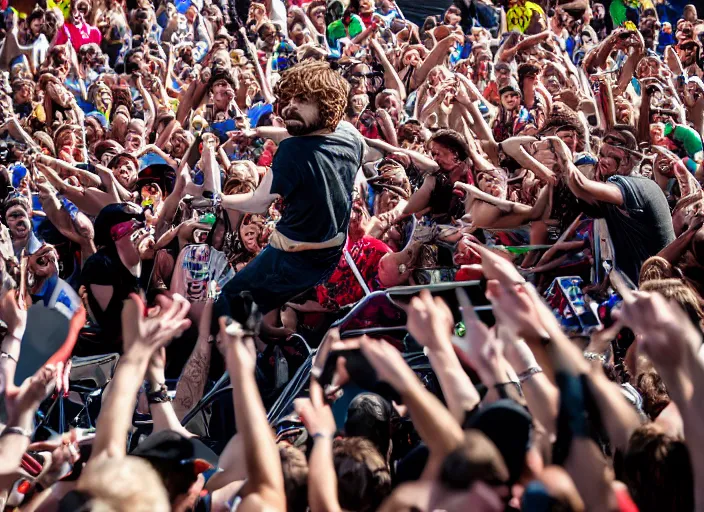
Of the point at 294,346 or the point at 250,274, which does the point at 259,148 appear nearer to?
the point at 294,346

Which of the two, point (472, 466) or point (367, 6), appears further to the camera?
point (367, 6)

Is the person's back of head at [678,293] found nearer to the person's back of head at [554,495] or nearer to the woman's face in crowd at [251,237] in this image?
the person's back of head at [554,495]

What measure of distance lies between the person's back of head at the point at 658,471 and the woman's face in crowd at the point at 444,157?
371 cm

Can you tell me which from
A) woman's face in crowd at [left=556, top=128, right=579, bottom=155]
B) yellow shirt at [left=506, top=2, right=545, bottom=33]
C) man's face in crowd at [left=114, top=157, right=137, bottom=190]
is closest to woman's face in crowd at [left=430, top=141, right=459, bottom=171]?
woman's face in crowd at [left=556, top=128, right=579, bottom=155]

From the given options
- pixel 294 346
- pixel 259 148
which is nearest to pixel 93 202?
pixel 259 148

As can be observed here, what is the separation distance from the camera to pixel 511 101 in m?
8.78

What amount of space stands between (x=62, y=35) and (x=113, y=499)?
31.5 feet

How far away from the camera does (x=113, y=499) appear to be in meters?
2.45

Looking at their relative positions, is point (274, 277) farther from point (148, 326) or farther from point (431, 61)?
point (431, 61)

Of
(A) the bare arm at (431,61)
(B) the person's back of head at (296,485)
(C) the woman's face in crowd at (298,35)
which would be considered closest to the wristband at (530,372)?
(B) the person's back of head at (296,485)

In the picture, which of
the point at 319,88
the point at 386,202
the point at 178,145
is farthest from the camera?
the point at 178,145

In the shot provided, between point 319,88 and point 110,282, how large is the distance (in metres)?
2.17

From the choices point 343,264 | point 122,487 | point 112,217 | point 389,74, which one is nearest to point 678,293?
point 122,487

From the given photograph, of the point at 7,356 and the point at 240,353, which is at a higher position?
the point at 240,353
